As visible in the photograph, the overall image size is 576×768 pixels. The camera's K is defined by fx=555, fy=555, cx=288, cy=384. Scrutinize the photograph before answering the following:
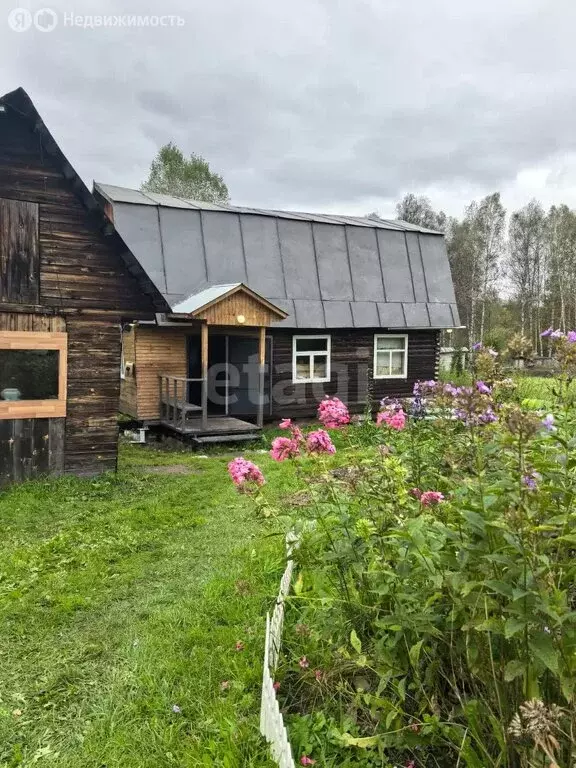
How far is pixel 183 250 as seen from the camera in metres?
14.1

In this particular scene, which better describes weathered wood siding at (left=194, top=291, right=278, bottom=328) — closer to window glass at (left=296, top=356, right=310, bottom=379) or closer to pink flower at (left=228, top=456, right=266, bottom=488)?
window glass at (left=296, top=356, right=310, bottom=379)

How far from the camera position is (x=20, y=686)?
360 cm

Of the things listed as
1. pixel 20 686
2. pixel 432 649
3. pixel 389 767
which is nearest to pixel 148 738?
pixel 20 686

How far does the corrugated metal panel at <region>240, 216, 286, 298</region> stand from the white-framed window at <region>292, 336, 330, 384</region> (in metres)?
1.44

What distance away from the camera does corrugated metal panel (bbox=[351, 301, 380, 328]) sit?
51.2ft

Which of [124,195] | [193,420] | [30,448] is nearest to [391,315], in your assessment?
[193,420]

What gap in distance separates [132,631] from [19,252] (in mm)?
6298

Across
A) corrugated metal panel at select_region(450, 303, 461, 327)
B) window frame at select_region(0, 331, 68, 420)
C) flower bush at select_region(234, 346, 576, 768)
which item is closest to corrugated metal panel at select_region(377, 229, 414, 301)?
corrugated metal panel at select_region(450, 303, 461, 327)

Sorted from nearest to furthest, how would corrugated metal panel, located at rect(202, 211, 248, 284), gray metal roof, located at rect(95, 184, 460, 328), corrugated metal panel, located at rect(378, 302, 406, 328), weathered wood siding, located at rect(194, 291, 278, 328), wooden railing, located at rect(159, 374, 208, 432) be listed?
weathered wood siding, located at rect(194, 291, 278, 328), wooden railing, located at rect(159, 374, 208, 432), gray metal roof, located at rect(95, 184, 460, 328), corrugated metal panel, located at rect(202, 211, 248, 284), corrugated metal panel, located at rect(378, 302, 406, 328)

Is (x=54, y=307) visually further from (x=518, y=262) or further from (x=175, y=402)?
(x=518, y=262)

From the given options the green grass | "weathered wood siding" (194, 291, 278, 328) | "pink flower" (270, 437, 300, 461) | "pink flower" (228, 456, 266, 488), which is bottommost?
the green grass

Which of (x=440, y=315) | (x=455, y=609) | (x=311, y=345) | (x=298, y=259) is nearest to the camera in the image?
(x=455, y=609)

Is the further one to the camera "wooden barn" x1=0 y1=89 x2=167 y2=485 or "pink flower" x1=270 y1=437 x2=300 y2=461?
"wooden barn" x1=0 y1=89 x2=167 y2=485

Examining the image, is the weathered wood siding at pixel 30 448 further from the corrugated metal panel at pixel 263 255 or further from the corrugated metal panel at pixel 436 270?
the corrugated metal panel at pixel 436 270
